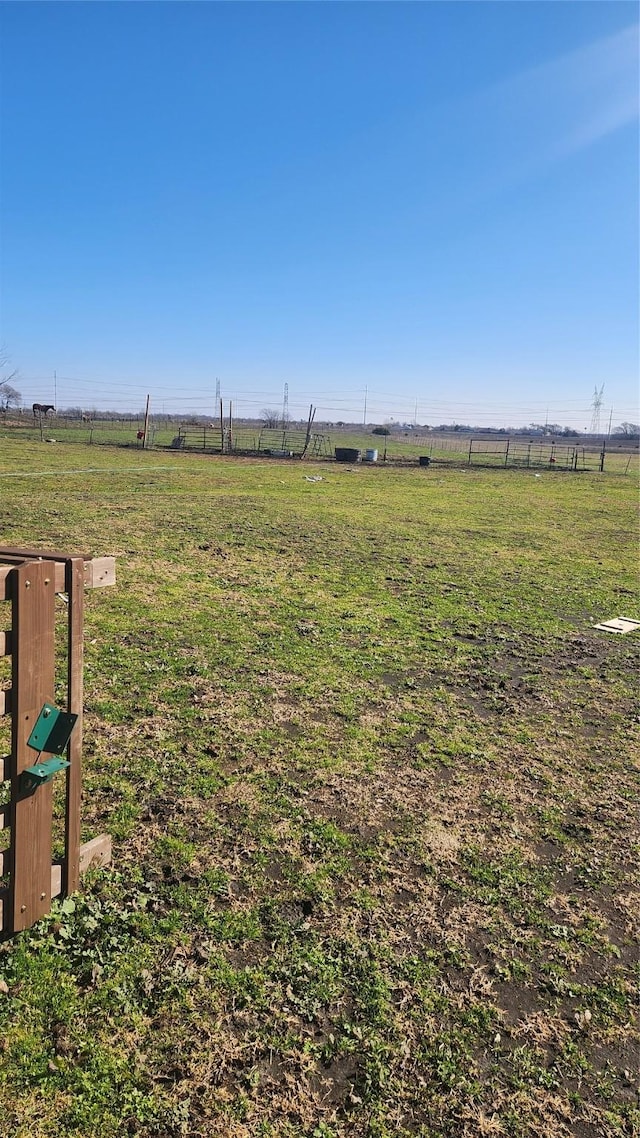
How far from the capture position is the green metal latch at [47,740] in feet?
6.97

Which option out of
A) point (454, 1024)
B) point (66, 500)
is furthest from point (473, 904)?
point (66, 500)

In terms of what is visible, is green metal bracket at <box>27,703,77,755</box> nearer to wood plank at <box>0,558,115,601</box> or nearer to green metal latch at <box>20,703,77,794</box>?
green metal latch at <box>20,703,77,794</box>

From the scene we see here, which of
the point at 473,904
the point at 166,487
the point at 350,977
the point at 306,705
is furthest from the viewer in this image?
the point at 166,487

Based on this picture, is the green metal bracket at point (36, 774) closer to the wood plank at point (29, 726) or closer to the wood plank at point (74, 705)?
the wood plank at point (29, 726)

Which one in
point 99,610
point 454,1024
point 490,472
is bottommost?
point 454,1024

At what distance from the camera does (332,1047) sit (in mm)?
2027

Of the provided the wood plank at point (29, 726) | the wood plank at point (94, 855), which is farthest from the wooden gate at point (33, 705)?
the wood plank at point (94, 855)

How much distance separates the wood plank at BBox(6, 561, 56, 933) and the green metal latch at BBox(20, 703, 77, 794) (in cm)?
2

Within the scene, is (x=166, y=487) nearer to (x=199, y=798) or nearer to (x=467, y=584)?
(x=467, y=584)

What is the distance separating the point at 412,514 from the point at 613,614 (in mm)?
6991

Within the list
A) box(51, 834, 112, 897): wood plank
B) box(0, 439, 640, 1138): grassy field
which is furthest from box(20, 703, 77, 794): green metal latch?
box(0, 439, 640, 1138): grassy field

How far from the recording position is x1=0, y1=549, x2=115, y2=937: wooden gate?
209 cm

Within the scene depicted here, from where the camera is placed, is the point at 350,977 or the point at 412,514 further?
the point at 412,514

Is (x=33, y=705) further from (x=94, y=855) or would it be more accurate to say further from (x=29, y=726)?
(x=94, y=855)
